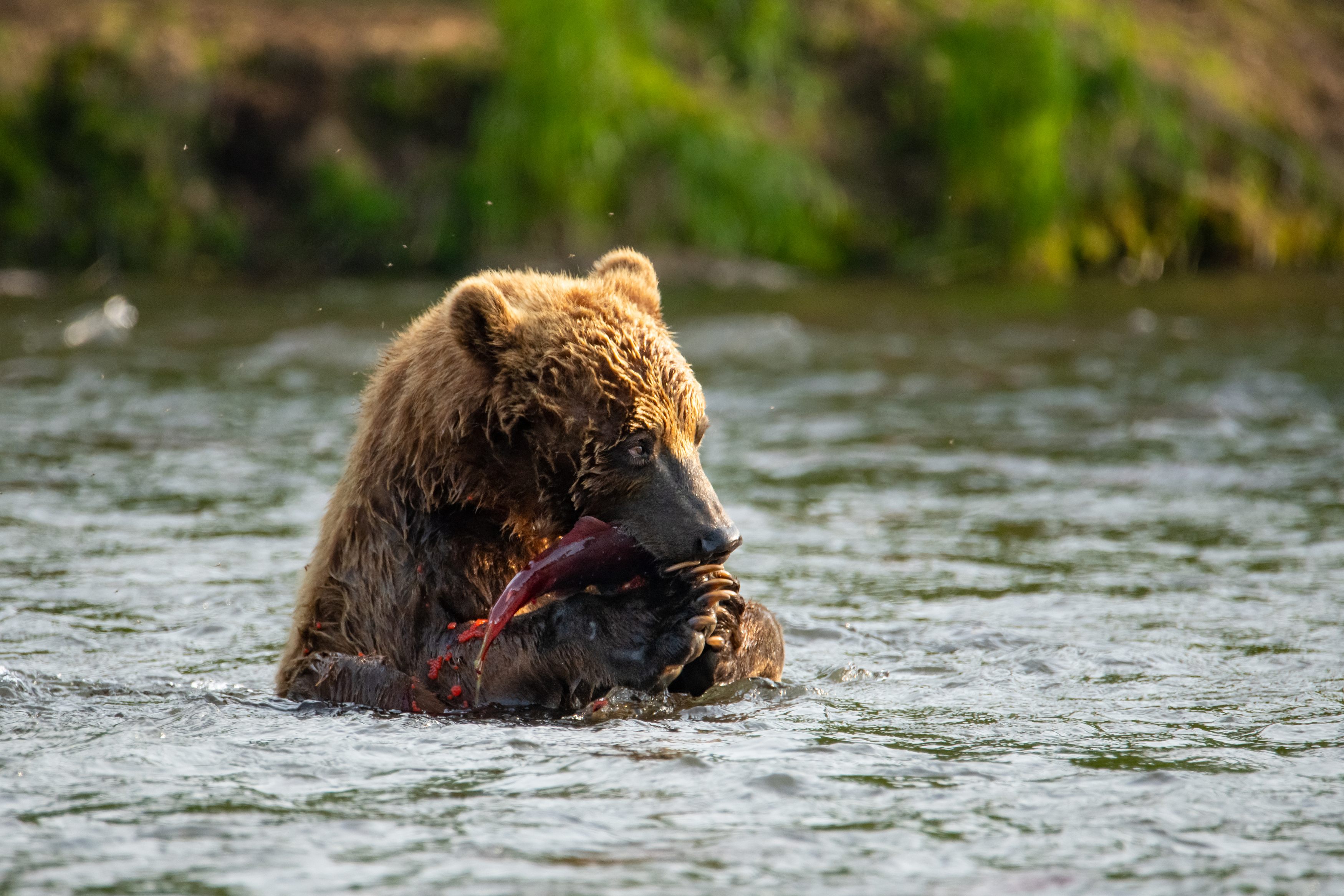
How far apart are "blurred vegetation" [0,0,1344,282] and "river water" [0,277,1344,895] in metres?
4.25

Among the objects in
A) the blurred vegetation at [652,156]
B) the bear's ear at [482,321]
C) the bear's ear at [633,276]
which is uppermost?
the blurred vegetation at [652,156]

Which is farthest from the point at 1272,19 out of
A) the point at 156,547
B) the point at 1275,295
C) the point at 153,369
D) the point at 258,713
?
the point at 258,713

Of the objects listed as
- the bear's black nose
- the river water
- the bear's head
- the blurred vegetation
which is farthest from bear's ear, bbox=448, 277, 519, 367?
the blurred vegetation

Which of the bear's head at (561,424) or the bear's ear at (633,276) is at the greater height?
the bear's ear at (633,276)

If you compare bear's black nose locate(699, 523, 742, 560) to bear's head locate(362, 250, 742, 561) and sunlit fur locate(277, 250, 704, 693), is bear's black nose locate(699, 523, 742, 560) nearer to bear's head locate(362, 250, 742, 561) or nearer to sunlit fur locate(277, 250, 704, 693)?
bear's head locate(362, 250, 742, 561)

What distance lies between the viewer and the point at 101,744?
4.74 metres

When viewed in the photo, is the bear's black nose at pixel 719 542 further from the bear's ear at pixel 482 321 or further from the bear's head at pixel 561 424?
the bear's ear at pixel 482 321

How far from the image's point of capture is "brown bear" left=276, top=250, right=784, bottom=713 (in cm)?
483

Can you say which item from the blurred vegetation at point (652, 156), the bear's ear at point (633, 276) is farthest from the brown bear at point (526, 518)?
the blurred vegetation at point (652, 156)

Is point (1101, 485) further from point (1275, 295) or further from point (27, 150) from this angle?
point (27, 150)

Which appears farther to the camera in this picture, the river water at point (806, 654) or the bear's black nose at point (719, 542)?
the bear's black nose at point (719, 542)

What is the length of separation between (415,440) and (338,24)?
51.1 feet

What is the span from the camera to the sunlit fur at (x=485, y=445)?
4.93m

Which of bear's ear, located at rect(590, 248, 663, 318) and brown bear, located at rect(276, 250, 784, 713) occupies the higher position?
bear's ear, located at rect(590, 248, 663, 318)
